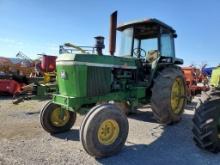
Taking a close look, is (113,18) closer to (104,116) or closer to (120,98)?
(120,98)

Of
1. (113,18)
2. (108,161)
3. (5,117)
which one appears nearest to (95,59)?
(113,18)

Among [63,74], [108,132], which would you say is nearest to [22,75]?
[63,74]

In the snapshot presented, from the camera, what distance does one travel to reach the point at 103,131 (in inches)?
199

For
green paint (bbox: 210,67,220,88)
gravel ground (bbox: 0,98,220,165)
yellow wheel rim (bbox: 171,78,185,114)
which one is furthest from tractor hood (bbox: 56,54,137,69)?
green paint (bbox: 210,67,220,88)

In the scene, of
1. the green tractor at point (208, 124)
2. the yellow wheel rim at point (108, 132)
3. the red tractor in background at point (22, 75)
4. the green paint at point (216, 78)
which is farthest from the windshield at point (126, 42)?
the red tractor in background at point (22, 75)

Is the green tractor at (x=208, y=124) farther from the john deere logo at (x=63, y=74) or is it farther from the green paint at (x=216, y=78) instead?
the john deere logo at (x=63, y=74)

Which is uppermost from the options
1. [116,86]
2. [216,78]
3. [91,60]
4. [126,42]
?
[126,42]

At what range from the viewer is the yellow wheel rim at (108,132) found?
5.00 metres

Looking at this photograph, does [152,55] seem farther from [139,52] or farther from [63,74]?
[63,74]

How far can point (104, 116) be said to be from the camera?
16.3 feet

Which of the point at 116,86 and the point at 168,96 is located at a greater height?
the point at 116,86

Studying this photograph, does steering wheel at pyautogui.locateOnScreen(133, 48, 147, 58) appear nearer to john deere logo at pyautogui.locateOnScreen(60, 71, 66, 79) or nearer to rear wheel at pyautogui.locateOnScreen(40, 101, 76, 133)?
rear wheel at pyautogui.locateOnScreen(40, 101, 76, 133)

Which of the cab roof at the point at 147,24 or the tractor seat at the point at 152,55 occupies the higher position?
the cab roof at the point at 147,24

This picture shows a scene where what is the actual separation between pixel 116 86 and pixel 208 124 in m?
2.36
